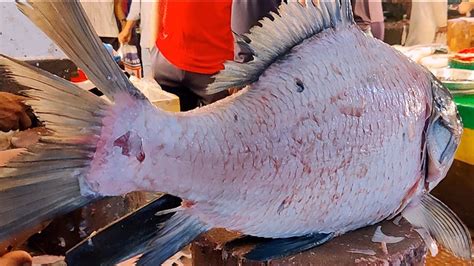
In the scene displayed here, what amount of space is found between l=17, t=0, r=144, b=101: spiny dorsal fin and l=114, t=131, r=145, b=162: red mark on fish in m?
0.04

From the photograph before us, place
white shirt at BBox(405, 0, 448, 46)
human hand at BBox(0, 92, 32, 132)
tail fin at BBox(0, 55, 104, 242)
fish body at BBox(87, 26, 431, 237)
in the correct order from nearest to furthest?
tail fin at BBox(0, 55, 104, 242), fish body at BBox(87, 26, 431, 237), human hand at BBox(0, 92, 32, 132), white shirt at BBox(405, 0, 448, 46)

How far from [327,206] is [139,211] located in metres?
0.22

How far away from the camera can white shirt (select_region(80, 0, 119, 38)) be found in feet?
10.9

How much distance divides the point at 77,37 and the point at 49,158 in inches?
4.3

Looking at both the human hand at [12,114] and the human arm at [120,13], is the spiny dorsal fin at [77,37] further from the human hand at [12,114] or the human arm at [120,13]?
the human arm at [120,13]

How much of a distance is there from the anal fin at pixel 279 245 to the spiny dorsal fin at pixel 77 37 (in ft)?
0.88

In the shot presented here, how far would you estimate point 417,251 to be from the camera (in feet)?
2.62

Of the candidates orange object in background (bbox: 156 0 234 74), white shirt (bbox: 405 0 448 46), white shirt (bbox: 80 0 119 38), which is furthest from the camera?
white shirt (bbox: 80 0 119 38)

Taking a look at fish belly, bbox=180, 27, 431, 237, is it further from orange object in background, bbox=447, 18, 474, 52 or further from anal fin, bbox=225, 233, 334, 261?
orange object in background, bbox=447, 18, 474, 52

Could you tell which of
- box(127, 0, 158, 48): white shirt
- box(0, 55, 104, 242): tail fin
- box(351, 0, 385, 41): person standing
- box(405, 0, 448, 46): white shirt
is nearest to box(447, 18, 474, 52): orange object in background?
box(351, 0, 385, 41): person standing

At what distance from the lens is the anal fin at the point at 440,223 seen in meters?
0.86

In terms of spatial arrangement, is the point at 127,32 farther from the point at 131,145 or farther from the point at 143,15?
the point at 131,145

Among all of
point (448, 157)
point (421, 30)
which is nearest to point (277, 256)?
point (448, 157)

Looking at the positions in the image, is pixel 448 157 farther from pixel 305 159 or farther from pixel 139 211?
pixel 139 211
